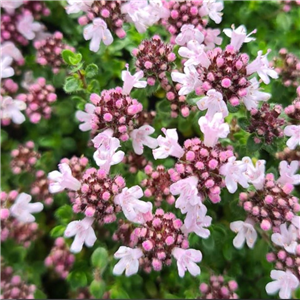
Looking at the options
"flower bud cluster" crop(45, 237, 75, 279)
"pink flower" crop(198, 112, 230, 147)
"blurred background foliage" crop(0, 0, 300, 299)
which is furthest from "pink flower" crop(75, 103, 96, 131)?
"flower bud cluster" crop(45, 237, 75, 279)

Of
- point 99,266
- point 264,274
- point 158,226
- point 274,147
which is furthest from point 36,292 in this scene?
point 274,147

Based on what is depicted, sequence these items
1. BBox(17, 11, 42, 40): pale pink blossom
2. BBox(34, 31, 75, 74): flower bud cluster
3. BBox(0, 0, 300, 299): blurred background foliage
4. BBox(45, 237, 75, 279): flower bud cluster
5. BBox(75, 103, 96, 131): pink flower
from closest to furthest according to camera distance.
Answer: BBox(75, 103, 96, 131): pink flower
BBox(0, 0, 300, 299): blurred background foliage
BBox(45, 237, 75, 279): flower bud cluster
BBox(34, 31, 75, 74): flower bud cluster
BBox(17, 11, 42, 40): pale pink blossom

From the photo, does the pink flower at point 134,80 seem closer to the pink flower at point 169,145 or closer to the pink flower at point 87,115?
the pink flower at point 87,115

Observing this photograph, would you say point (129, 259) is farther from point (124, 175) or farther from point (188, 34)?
point (188, 34)

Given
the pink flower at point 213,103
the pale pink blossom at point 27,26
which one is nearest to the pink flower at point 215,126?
the pink flower at point 213,103

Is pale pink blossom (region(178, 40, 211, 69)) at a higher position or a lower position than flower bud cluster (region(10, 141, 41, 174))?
higher

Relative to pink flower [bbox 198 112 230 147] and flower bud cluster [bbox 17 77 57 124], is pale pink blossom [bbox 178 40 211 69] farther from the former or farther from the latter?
flower bud cluster [bbox 17 77 57 124]
